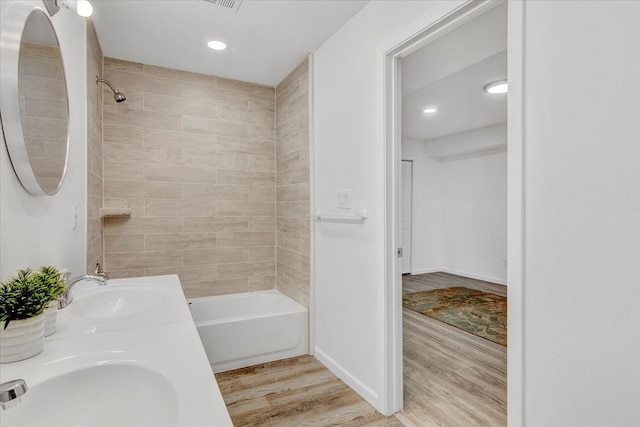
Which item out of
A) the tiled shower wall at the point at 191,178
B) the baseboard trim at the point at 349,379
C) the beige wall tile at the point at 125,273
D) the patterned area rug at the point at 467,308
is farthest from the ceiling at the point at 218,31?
the patterned area rug at the point at 467,308

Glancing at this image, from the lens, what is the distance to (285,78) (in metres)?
3.28

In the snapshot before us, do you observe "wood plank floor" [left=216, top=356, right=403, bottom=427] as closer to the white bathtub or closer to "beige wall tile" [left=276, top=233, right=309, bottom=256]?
the white bathtub

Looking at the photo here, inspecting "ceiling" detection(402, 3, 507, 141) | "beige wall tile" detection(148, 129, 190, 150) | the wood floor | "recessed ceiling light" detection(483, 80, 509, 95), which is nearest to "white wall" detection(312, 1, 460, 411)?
the wood floor

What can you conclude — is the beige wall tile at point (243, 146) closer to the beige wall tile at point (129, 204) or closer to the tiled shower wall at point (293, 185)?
the tiled shower wall at point (293, 185)

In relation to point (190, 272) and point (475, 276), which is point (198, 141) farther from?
point (475, 276)

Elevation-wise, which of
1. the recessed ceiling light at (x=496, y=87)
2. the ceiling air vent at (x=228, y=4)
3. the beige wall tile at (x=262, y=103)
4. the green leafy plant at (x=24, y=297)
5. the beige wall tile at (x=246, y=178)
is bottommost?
the green leafy plant at (x=24, y=297)

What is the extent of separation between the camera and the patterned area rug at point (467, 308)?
11.1 ft

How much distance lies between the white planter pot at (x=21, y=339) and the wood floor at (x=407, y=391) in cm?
138

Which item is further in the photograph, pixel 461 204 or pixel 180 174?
pixel 461 204

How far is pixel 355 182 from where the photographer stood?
2262mm

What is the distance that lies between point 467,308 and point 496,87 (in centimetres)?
246

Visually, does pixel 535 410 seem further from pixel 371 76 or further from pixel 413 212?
pixel 413 212

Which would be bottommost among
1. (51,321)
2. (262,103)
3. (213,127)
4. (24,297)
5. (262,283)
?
(262,283)

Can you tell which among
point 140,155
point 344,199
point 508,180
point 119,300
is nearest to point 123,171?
point 140,155
